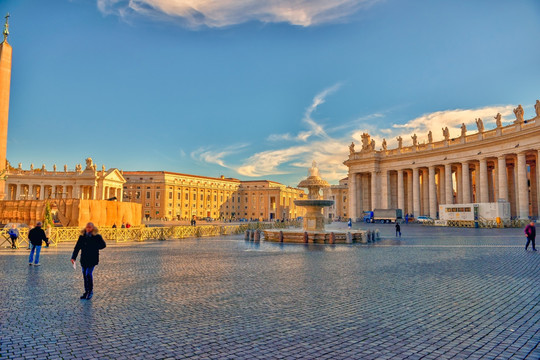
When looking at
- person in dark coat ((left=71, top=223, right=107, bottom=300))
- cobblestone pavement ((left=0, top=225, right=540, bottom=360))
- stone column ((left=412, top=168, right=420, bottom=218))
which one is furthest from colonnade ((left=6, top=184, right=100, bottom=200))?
person in dark coat ((left=71, top=223, right=107, bottom=300))

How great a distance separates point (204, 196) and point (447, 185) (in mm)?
89405

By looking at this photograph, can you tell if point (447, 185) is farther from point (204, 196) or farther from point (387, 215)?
point (204, 196)

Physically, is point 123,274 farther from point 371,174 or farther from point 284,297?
point 371,174

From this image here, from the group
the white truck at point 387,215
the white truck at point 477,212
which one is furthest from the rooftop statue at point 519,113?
the white truck at point 387,215

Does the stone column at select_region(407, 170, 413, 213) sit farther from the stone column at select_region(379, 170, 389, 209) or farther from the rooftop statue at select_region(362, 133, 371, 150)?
the rooftop statue at select_region(362, 133, 371, 150)

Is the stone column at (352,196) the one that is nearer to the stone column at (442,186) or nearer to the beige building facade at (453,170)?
the beige building facade at (453,170)

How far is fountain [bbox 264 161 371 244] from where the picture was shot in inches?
961

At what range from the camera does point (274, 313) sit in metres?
7.05

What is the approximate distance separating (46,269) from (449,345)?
12.5 metres

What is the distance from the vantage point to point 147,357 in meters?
4.87

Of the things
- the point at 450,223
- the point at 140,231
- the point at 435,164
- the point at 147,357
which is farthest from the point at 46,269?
the point at 435,164

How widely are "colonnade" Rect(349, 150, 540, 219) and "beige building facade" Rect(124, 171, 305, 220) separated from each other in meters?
64.8

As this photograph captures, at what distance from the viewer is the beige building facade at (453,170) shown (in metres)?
47.8

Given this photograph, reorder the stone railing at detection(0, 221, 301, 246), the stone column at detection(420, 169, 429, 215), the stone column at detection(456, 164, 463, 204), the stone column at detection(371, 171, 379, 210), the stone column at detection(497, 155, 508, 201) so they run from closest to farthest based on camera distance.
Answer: the stone railing at detection(0, 221, 301, 246) < the stone column at detection(497, 155, 508, 201) < the stone column at detection(456, 164, 463, 204) < the stone column at detection(420, 169, 429, 215) < the stone column at detection(371, 171, 379, 210)
